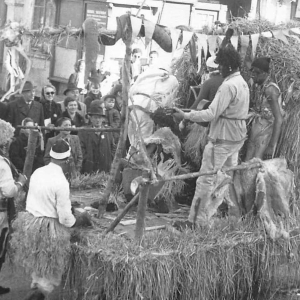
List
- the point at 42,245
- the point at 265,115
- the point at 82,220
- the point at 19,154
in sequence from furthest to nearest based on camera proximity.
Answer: the point at 19,154 < the point at 265,115 < the point at 82,220 < the point at 42,245

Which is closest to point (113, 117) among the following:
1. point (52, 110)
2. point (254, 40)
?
point (52, 110)

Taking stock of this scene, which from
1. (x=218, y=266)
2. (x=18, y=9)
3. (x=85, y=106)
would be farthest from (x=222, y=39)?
(x=18, y=9)

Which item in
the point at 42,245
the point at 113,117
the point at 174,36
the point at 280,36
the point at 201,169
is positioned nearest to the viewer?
the point at 42,245

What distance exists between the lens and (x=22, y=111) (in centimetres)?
906

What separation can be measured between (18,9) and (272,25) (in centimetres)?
1480

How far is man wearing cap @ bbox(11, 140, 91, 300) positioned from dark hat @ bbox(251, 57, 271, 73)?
234 cm

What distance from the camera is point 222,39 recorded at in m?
6.46

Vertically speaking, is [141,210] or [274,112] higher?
[274,112]

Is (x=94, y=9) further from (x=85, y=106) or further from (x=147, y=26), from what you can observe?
(x=147, y=26)

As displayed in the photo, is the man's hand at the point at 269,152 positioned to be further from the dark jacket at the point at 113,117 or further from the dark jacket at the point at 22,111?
the dark jacket at the point at 22,111

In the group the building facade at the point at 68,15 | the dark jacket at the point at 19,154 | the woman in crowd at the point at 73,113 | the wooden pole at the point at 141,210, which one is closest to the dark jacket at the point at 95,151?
the dark jacket at the point at 19,154

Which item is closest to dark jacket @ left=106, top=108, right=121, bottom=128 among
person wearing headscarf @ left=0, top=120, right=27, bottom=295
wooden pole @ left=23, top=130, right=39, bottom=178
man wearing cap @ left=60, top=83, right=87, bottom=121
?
man wearing cap @ left=60, top=83, right=87, bottom=121

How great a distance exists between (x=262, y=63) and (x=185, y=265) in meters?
Result: 2.33

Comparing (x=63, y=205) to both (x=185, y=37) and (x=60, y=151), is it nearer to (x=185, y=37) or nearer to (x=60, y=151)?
(x=60, y=151)
